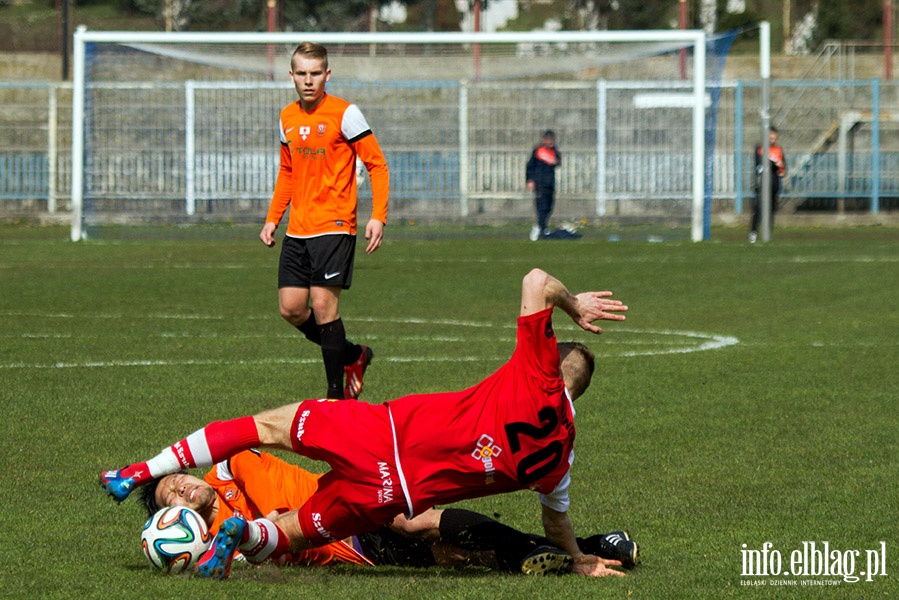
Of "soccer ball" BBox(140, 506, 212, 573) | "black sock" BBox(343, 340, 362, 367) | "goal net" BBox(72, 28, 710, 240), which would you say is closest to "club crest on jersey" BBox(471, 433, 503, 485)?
"soccer ball" BBox(140, 506, 212, 573)

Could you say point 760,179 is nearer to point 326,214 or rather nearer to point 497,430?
point 326,214

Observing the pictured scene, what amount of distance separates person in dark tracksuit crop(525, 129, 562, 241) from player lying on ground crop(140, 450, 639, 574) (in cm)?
1975

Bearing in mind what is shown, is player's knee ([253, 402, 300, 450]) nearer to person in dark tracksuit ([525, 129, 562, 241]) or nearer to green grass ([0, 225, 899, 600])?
green grass ([0, 225, 899, 600])

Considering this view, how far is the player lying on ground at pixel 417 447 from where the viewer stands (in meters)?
5.17

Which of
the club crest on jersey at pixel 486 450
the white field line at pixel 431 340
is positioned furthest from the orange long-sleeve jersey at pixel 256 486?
the white field line at pixel 431 340

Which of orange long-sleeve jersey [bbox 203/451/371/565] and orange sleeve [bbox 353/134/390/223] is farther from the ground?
orange sleeve [bbox 353/134/390/223]

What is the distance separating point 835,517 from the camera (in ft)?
20.0

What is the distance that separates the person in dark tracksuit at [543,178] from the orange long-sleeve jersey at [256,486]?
19668 millimetres

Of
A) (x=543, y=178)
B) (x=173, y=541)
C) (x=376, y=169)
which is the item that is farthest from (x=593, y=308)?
(x=543, y=178)

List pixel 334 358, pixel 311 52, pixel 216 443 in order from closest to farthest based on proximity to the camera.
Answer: pixel 216 443 < pixel 311 52 < pixel 334 358

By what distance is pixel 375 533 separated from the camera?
5.80m

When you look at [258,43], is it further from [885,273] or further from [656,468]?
[656,468]

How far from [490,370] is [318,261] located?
79.0 inches

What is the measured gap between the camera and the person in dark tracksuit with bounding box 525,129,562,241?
2572 cm
